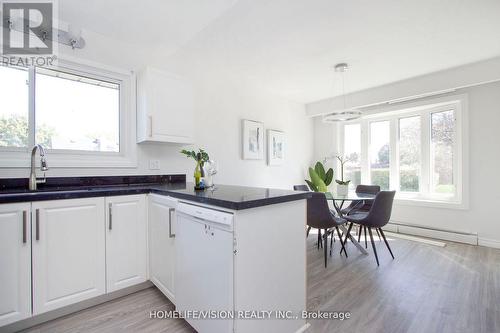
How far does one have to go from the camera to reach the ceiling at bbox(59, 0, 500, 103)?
1.93 meters

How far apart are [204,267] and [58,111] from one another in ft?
6.97

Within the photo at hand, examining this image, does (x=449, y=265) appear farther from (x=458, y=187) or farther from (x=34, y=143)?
(x=34, y=143)

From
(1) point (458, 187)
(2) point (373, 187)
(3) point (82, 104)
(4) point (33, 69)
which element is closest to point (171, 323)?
(3) point (82, 104)

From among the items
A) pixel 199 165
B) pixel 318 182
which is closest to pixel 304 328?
pixel 199 165

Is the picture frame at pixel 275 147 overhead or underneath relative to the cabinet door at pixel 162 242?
overhead

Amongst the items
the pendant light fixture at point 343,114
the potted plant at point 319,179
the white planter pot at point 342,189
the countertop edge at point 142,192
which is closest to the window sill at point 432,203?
the potted plant at point 319,179

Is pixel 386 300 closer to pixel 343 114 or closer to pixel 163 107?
pixel 343 114

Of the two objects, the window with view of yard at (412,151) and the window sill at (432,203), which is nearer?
the window sill at (432,203)

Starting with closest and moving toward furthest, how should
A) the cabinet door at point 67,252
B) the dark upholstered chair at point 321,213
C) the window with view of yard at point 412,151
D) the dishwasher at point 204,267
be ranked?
the dishwasher at point 204,267, the cabinet door at point 67,252, the dark upholstered chair at point 321,213, the window with view of yard at point 412,151

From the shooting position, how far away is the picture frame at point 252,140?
11.8ft

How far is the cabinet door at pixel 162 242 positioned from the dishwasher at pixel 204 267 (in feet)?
0.42

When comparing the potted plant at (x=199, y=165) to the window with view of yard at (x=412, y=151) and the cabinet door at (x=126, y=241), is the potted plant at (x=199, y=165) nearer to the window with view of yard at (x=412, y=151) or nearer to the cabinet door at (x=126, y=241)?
the cabinet door at (x=126, y=241)

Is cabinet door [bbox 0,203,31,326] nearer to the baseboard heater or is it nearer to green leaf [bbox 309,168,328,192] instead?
green leaf [bbox 309,168,328,192]

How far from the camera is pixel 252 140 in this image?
3729 millimetres
